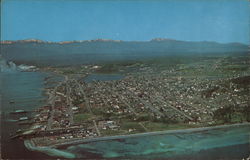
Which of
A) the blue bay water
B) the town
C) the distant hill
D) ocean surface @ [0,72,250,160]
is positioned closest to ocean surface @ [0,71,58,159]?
ocean surface @ [0,72,250,160]

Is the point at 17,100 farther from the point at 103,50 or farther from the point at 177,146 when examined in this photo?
the point at 177,146

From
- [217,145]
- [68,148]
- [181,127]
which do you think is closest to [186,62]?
[181,127]

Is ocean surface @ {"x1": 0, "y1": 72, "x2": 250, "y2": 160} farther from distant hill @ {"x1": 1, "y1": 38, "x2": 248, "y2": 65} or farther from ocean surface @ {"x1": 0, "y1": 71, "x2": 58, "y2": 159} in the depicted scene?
distant hill @ {"x1": 1, "y1": 38, "x2": 248, "y2": 65}

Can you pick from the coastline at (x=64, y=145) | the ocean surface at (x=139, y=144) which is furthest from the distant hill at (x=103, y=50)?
the coastline at (x=64, y=145)

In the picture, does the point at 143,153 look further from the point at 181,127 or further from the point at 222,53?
the point at 222,53

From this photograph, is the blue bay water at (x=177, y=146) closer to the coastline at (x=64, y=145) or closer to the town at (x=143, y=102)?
the coastline at (x=64, y=145)
